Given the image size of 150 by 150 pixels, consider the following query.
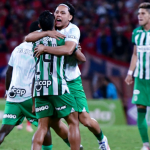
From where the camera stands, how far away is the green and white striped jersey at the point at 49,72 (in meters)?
5.02

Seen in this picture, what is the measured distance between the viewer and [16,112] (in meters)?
6.14

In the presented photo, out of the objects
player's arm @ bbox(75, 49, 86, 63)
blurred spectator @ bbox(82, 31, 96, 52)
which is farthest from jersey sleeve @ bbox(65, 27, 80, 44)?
blurred spectator @ bbox(82, 31, 96, 52)

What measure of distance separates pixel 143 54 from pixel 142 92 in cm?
64

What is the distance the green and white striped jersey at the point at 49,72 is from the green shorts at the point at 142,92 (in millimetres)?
2345

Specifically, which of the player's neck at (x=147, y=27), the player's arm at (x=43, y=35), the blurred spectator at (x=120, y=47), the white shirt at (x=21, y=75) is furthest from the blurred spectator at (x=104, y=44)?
the player's arm at (x=43, y=35)

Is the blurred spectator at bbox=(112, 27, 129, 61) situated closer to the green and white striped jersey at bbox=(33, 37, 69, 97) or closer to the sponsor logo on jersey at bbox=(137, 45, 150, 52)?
the sponsor logo on jersey at bbox=(137, 45, 150, 52)

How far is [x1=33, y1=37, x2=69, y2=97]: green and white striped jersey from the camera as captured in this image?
198 inches

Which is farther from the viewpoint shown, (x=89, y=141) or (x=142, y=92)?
(x=89, y=141)

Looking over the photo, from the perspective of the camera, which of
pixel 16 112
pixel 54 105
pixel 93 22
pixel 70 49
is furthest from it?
pixel 93 22

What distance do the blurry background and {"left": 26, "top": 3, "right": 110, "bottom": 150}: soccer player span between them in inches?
275

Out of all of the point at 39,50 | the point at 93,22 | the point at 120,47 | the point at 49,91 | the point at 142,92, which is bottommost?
the point at 142,92

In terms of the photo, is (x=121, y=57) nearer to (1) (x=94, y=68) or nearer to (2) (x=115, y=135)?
(1) (x=94, y=68)

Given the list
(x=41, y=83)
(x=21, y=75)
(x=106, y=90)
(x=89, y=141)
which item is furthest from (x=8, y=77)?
(x=106, y=90)

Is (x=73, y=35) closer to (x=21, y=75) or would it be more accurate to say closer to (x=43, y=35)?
(x=43, y=35)
